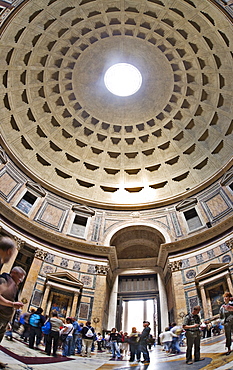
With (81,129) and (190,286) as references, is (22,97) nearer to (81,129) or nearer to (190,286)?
(81,129)

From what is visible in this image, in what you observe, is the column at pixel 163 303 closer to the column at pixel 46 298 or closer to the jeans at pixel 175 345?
the column at pixel 46 298

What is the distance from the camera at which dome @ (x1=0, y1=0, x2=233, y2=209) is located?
67.3 feet

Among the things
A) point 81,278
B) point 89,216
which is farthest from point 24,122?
point 81,278

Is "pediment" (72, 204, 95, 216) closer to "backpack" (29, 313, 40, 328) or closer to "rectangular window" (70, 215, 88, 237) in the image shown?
"rectangular window" (70, 215, 88, 237)

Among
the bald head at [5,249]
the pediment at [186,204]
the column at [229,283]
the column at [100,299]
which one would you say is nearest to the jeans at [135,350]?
the bald head at [5,249]

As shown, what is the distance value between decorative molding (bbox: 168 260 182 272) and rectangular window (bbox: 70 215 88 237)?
24.4 feet

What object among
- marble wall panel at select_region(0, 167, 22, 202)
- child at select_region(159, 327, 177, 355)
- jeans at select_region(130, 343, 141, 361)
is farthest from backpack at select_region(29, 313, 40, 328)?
marble wall panel at select_region(0, 167, 22, 202)

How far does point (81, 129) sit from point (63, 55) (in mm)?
6969

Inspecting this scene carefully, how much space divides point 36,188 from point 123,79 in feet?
47.1

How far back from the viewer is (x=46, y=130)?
24.1 meters

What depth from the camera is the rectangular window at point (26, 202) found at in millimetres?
19422

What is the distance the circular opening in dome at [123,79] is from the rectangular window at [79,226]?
1332cm

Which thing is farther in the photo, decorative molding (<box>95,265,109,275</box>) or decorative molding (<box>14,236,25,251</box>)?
decorative molding (<box>95,265,109,275</box>)

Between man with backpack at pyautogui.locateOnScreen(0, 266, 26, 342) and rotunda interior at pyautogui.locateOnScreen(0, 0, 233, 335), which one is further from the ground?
rotunda interior at pyautogui.locateOnScreen(0, 0, 233, 335)
